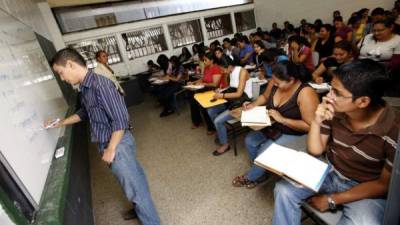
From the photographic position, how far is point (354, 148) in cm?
110

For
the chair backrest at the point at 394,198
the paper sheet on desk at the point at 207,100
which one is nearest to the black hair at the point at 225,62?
the paper sheet on desk at the point at 207,100

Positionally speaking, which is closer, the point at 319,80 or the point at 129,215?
the point at 129,215

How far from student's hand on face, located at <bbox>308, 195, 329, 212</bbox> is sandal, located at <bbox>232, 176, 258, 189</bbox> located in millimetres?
847

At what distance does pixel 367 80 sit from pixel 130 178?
145cm

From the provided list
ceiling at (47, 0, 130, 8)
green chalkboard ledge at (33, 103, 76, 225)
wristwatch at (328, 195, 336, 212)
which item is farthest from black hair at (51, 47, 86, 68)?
ceiling at (47, 0, 130, 8)

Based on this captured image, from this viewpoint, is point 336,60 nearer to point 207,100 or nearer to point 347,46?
point 347,46

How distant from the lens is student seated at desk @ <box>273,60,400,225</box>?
3.25 ft

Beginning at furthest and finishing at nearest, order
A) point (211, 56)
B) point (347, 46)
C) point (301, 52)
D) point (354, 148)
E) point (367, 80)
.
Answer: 1. point (301, 52)
2. point (211, 56)
3. point (347, 46)
4. point (354, 148)
5. point (367, 80)

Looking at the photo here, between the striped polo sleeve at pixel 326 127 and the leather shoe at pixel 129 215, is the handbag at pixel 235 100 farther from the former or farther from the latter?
the leather shoe at pixel 129 215

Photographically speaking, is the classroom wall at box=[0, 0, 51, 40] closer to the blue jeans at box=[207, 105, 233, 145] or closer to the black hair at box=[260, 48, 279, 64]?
the blue jeans at box=[207, 105, 233, 145]

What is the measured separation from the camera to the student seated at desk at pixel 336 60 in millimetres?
2444

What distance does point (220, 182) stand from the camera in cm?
219

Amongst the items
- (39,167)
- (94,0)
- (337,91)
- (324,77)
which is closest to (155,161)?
(39,167)

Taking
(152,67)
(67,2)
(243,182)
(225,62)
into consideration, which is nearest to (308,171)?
(243,182)
